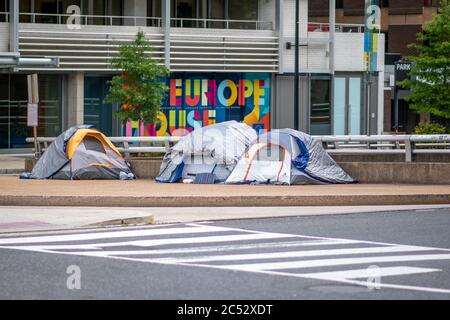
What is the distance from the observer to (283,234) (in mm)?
17047

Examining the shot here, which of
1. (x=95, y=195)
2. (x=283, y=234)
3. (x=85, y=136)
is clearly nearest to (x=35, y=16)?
(x=85, y=136)

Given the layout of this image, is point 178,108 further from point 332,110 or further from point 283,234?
point 283,234

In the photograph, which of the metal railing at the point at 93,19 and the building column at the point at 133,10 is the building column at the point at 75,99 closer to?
the metal railing at the point at 93,19

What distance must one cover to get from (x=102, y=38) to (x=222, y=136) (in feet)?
69.3

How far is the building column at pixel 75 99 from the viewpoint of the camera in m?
46.6

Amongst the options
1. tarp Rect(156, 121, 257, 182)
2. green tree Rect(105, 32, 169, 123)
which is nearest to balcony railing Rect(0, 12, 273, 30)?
green tree Rect(105, 32, 169, 123)

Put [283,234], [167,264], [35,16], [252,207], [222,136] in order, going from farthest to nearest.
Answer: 1. [35,16]
2. [222,136]
3. [252,207]
4. [283,234]
5. [167,264]

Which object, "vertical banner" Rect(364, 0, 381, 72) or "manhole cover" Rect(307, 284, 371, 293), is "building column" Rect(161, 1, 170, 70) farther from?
"manhole cover" Rect(307, 284, 371, 293)

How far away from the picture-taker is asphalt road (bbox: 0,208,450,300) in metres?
11.9

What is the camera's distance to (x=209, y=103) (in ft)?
164

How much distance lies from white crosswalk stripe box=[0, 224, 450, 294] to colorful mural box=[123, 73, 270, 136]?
31023 millimetres

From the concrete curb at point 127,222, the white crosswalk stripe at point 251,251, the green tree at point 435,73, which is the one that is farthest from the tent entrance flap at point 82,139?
the green tree at point 435,73
